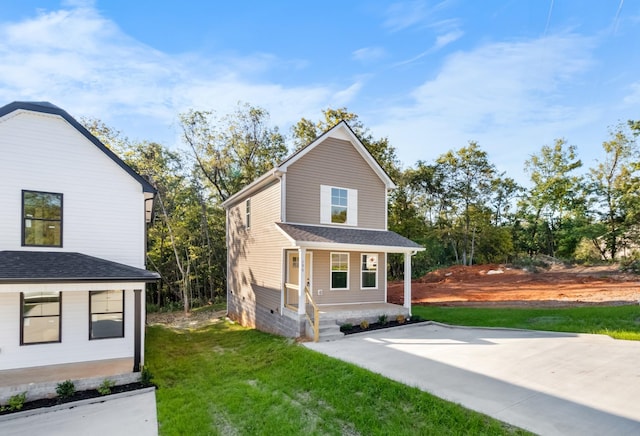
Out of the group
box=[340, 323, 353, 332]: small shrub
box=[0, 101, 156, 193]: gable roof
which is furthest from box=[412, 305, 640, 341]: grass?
box=[0, 101, 156, 193]: gable roof

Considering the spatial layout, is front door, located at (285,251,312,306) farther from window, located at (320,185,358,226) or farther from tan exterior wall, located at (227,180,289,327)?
window, located at (320,185,358,226)

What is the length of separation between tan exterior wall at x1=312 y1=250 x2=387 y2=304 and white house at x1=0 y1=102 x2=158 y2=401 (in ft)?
19.3

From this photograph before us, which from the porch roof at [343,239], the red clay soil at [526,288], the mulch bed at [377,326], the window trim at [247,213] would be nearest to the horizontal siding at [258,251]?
the window trim at [247,213]

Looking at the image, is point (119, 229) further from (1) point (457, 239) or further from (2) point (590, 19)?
(1) point (457, 239)

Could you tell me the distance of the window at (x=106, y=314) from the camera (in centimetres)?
909

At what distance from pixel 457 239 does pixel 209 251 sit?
75.8 feet

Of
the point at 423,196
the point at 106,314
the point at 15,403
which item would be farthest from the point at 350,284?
the point at 423,196

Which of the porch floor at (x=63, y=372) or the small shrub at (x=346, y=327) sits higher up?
the small shrub at (x=346, y=327)

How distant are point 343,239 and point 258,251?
14.6ft

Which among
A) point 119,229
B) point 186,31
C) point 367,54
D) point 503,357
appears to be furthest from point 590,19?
point 119,229

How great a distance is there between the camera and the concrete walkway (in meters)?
5.88

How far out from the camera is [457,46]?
43.5 ft

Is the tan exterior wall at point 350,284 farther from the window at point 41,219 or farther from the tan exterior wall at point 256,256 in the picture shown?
the window at point 41,219

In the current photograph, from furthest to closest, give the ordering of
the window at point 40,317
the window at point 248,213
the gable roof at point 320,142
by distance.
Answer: the window at point 248,213 → the gable roof at point 320,142 → the window at point 40,317
